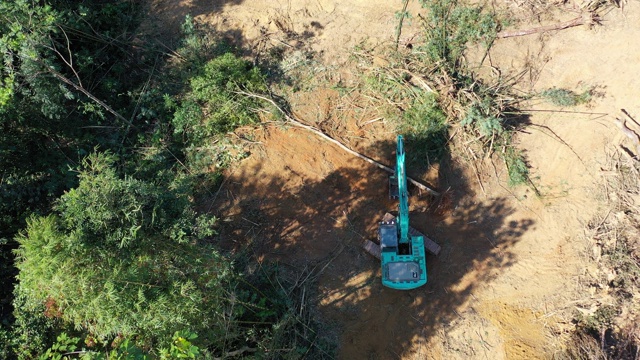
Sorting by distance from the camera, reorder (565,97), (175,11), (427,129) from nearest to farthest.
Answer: (427,129)
(565,97)
(175,11)

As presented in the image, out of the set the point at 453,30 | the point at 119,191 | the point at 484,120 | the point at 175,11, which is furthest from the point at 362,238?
Answer: the point at 175,11

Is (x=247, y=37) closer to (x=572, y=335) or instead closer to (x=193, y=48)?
(x=193, y=48)

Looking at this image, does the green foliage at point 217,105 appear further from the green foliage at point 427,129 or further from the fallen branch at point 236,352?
the fallen branch at point 236,352

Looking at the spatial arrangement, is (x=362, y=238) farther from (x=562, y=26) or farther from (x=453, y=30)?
(x=562, y=26)

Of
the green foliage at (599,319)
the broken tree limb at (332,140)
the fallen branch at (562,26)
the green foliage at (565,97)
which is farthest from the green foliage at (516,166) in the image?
the fallen branch at (562,26)

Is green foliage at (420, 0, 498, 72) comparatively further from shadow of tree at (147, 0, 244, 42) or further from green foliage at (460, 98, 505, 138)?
shadow of tree at (147, 0, 244, 42)

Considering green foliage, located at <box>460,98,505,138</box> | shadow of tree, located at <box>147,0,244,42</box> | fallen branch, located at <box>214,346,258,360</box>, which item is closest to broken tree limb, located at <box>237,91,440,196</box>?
green foliage, located at <box>460,98,505,138</box>
